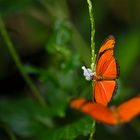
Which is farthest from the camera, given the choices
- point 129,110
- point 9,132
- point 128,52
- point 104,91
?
point 128,52

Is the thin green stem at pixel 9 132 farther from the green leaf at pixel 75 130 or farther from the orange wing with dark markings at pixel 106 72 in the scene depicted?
the orange wing with dark markings at pixel 106 72

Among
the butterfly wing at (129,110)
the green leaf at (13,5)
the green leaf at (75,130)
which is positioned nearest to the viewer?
the butterfly wing at (129,110)

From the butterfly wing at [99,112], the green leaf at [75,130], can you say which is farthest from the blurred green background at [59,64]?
the butterfly wing at [99,112]

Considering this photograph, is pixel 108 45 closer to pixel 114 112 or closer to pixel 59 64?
pixel 114 112

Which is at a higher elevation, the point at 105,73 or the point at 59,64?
the point at 59,64

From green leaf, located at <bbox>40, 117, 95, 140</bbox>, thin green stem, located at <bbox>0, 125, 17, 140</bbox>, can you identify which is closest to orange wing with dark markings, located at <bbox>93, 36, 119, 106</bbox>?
green leaf, located at <bbox>40, 117, 95, 140</bbox>

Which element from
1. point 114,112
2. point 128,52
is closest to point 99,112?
point 114,112

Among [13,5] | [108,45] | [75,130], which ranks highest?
[13,5]
